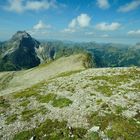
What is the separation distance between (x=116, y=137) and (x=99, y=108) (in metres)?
9.02

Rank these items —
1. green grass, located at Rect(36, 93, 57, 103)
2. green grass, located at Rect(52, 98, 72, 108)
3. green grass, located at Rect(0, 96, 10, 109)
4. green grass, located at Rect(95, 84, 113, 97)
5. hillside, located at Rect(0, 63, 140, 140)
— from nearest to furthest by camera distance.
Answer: hillside, located at Rect(0, 63, 140, 140), green grass, located at Rect(52, 98, 72, 108), green grass, located at Rect(0, 96, 10, 109), green grass, located at Rect(36, 93, 57, 103), green grass, located at Rect(95, 84, 113, 97)

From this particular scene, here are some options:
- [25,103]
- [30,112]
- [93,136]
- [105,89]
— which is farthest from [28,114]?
[105,89]

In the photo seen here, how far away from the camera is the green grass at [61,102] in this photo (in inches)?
1499

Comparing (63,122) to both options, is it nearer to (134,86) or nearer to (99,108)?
(99,108)

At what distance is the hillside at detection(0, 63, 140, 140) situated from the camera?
28078 millimetres

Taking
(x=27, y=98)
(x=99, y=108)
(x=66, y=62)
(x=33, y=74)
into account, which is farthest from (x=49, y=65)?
(x=99, y=108)

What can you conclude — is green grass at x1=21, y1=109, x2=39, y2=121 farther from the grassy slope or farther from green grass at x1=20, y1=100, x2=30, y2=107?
the grassy slope

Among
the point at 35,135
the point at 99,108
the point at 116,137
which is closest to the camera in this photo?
the point at 116,137

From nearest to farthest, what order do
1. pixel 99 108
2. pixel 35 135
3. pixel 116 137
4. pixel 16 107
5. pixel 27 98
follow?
pixel 116 137, pixel 35 135, pixel 99 108, pixel 16 107, pixel 27 98

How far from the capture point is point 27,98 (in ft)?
147

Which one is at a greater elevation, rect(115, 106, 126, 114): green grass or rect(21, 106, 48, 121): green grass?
rect(115, 106, 126, 114): green grass

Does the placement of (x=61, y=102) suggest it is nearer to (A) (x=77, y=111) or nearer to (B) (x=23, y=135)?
(A) (x=77, y=111)

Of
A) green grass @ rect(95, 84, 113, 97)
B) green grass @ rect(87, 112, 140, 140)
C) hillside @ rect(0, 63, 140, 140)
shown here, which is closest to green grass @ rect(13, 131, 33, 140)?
hillside @ rect(0, 63, 140, 140)

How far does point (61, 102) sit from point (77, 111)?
5.89 m
